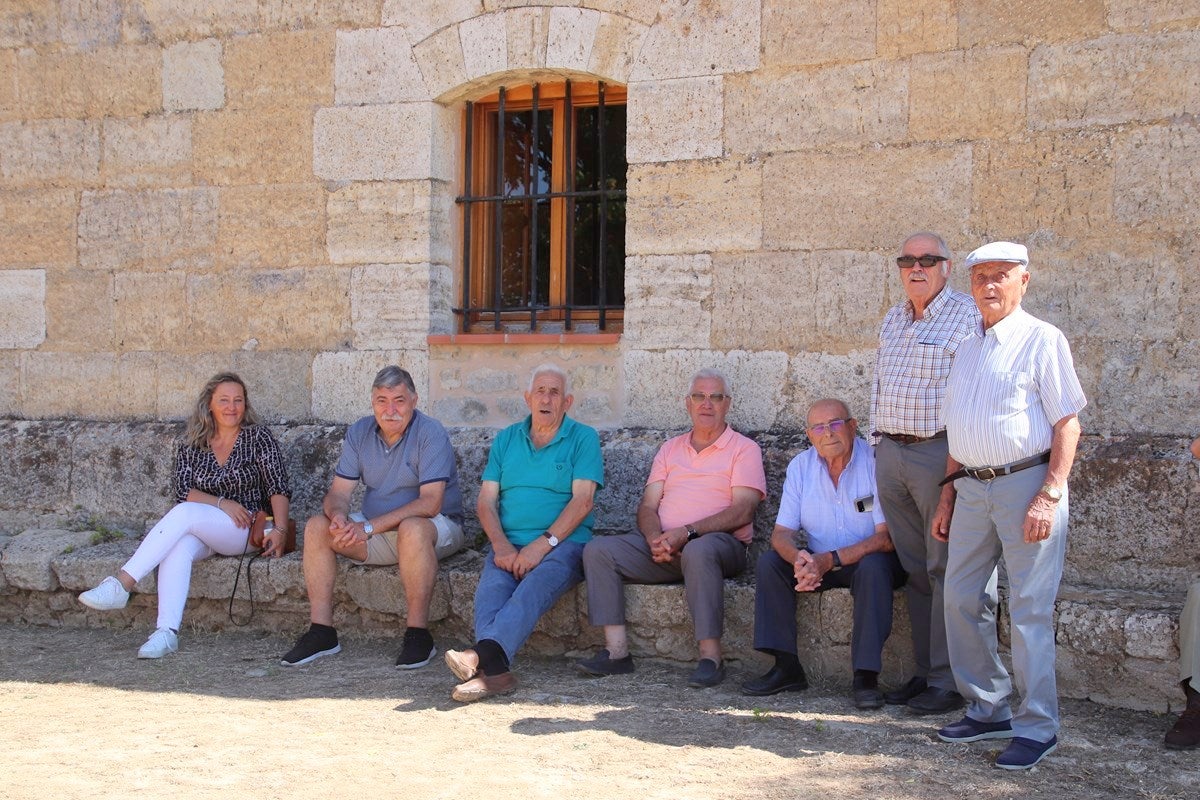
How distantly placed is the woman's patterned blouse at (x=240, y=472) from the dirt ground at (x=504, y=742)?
918 mm

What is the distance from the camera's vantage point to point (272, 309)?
21.1 ft

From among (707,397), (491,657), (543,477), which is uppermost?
(707,397)

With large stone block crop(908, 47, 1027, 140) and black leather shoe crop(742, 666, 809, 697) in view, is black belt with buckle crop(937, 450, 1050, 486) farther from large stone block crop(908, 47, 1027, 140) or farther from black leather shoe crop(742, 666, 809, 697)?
large stone block crop(908, 47, 1027, 140)

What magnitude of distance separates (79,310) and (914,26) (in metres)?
4.48

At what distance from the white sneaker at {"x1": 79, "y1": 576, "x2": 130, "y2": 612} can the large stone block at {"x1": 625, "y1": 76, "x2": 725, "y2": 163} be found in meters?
2.96

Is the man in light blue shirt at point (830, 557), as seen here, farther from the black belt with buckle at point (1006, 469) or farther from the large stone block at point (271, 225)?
the large stone block at point (271, 225)

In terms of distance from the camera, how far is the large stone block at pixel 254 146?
638 centimetres

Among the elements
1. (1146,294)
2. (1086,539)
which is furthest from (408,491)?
(1146,294)

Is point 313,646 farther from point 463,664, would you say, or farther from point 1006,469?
point 1006,469

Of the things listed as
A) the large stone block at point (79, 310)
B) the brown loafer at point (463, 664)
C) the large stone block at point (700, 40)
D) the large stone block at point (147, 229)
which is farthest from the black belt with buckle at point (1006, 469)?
the large stone block at point (79, 310)

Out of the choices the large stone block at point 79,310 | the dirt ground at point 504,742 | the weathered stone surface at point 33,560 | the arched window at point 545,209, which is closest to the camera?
the dirt ground at point 504,742

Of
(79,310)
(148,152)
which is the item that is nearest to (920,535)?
(148,152)

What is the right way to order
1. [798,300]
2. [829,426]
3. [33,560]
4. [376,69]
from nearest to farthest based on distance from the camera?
[829,426]
[798,300]
[33,560]
[376,69]

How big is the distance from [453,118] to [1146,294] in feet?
10.9
